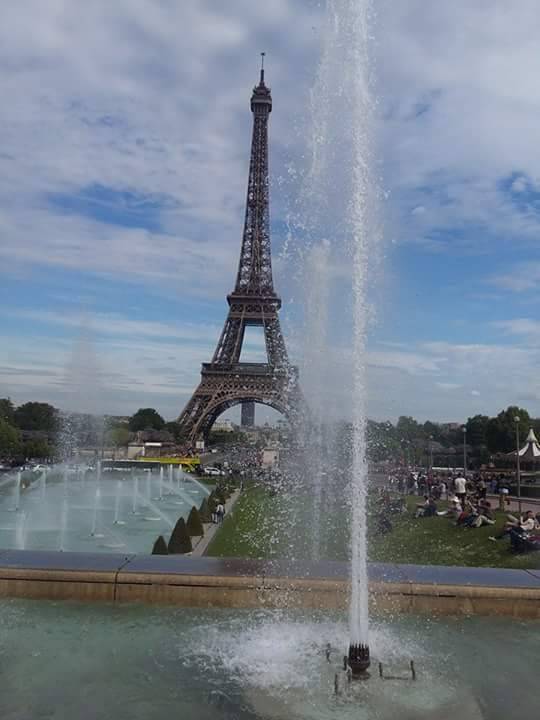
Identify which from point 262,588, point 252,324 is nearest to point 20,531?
point 262,588

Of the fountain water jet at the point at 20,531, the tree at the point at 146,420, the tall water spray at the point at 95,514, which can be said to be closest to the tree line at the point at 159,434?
the tree at the point at 146,420

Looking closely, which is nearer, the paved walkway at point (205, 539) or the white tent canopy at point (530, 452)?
the paved walkway at point (205, 539)

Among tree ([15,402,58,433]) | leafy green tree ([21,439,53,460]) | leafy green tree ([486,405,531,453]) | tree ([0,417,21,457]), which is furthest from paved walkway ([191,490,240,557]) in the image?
tree ([15,402,58,433])

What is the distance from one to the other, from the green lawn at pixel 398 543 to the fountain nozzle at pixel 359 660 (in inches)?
338

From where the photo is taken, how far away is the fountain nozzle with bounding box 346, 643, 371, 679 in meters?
6.50

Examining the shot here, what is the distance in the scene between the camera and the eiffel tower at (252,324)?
7069 centimetres

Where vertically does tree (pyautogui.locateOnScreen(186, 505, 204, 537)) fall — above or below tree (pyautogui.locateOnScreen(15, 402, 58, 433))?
below

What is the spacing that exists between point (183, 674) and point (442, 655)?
2.56 meters

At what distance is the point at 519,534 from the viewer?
15.0 metres

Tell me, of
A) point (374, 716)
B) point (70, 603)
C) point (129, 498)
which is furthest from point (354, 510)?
point (129, 498)

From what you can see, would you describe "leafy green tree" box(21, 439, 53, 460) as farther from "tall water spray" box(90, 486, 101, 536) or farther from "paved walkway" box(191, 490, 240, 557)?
"paved walkway" box(191, 490, 240, 557)

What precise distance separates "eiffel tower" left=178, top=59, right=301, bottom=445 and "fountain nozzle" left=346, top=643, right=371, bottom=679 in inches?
2402

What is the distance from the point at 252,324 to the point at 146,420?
77.7 m

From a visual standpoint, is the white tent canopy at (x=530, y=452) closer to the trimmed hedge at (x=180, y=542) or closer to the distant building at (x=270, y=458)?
→ the trimmed hedge at (x=180, y=542)
